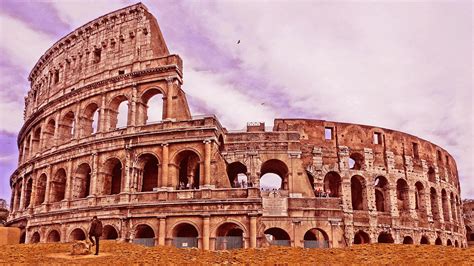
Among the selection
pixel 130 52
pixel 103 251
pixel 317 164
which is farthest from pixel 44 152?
pixel 317 164

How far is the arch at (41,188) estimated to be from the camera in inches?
1149

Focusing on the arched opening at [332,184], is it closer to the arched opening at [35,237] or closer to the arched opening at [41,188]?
the arched opening at [35,237]

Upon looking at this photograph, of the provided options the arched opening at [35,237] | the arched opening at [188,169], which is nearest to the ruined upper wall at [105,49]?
the arched opening at [188,169]

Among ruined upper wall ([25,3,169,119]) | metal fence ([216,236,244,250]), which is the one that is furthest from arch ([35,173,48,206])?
metal fence ([216,236,244,250])

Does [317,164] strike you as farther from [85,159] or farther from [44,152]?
[44,152]

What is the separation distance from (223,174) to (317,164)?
897cm

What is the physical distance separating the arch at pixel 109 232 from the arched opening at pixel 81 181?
3.52 meters

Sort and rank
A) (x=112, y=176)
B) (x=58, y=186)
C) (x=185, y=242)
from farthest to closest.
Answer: (x=58, y=186), (x=112, y=176), (x=185, y=242)

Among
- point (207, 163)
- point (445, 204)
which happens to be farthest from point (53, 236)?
point (445, 204)

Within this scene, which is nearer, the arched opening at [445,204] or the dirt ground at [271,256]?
the dirt ground at [271,256]

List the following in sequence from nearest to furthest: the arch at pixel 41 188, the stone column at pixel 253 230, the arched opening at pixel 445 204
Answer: the stone column at pixel 253 230
the arch at pixel 41 188
the arched opening at pixel 445 204

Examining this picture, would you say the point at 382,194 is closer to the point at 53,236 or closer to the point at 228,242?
the point at 228,242

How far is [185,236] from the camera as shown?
23.8m

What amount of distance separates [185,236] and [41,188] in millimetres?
12378
